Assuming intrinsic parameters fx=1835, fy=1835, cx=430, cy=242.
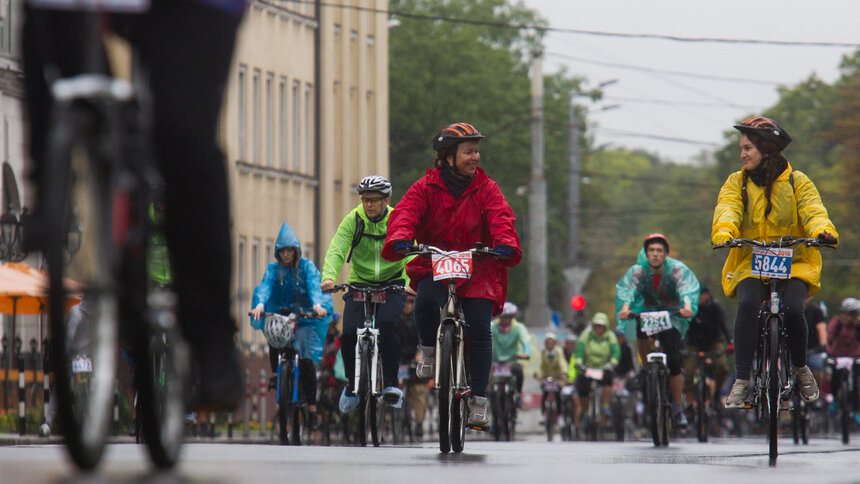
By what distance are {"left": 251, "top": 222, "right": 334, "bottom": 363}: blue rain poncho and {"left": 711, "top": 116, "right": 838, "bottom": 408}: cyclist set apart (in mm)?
5420

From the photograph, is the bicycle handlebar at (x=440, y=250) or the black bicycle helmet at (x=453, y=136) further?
the black bicycle helmet at (x=453, y=136)

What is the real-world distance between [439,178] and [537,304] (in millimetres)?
35383

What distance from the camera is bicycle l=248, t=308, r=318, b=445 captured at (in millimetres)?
15719

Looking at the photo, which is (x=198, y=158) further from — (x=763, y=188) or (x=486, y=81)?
(x=486, y=81)

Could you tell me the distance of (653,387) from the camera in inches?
618

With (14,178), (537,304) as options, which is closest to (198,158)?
(14,178)

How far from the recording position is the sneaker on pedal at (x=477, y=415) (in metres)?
10.4

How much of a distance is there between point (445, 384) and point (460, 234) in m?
1.33

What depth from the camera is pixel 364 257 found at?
1455cm

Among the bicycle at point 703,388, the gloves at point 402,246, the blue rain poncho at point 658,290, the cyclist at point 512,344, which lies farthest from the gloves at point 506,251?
the cyclist at point 512,344

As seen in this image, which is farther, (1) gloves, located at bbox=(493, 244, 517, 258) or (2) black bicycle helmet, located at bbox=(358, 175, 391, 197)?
(2) black bicycle helmet, located at bbox=(358, 175, 391, 197)

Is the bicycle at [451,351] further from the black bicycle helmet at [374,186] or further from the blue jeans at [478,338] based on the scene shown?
the black bicycle helmet at [374,186]

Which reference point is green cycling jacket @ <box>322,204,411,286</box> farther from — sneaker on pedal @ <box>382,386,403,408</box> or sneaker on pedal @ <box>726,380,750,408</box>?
sneaker on pedal @ <box>726,380,750,408</box>

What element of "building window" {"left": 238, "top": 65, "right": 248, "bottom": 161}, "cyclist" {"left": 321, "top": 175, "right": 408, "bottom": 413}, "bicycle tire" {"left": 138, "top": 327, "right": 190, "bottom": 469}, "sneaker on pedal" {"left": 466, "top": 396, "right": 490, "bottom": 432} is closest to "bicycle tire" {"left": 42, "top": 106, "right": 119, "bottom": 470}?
"bicycle tire" {"left": 138, "top": 327, "right": 190, "bottom": 469}
